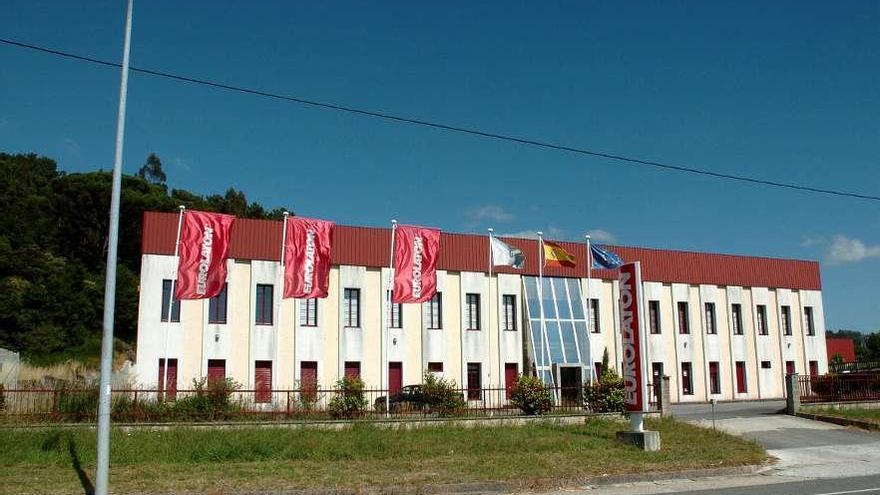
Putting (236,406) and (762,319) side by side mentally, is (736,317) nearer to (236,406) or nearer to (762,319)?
(762,319)

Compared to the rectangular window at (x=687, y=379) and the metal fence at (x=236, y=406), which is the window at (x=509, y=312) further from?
the metal fence at (x=236, y=406)

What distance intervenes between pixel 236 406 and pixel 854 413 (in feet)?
71.3

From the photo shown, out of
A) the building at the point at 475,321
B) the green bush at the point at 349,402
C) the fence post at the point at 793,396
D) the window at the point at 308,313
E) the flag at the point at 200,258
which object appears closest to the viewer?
the green bush at the point at 349,402

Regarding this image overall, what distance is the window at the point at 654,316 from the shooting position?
40.2 m

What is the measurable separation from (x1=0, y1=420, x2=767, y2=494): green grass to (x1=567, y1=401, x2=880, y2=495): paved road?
2.74 ft

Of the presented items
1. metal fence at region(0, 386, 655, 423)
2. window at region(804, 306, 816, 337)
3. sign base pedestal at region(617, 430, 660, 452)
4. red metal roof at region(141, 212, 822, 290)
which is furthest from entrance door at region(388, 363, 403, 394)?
window at region(804, 306, 816, 337)

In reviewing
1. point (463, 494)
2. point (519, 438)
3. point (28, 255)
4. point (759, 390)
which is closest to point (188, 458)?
point (463, 494)

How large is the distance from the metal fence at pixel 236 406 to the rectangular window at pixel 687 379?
17.1 metres

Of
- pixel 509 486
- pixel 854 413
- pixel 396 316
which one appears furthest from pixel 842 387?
pixel 509 486

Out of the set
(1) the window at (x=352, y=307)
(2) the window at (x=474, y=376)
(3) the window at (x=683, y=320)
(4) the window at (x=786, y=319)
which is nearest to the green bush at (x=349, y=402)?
(1) the window at (x=352, y=307)

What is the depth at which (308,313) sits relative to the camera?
33.0m

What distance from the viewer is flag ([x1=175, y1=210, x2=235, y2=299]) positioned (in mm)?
24906

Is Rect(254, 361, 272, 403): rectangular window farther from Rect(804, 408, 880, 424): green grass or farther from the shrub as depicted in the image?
Rect(804, 408, 880, 424): green grass

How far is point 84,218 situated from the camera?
60.6 metres
